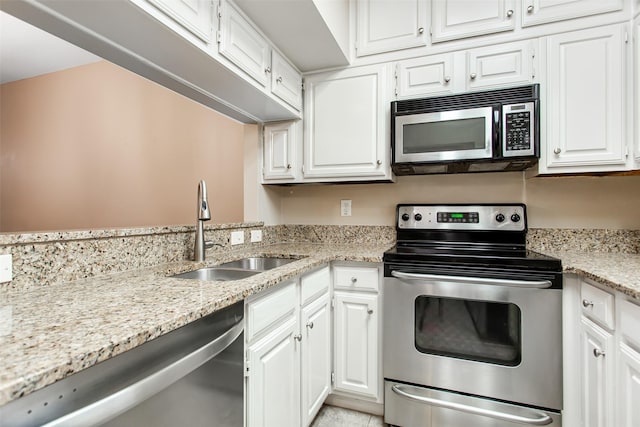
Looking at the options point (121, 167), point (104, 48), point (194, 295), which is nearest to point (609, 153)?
point (194, 295)

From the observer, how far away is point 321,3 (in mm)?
1521

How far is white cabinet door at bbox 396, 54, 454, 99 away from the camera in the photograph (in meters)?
1.84

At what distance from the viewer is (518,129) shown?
1624 mm

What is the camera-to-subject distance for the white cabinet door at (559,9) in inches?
62.5

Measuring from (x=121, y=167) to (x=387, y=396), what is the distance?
3082mm

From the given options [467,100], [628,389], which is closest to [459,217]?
[467,100]

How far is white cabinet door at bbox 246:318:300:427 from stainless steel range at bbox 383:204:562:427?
1.83ft

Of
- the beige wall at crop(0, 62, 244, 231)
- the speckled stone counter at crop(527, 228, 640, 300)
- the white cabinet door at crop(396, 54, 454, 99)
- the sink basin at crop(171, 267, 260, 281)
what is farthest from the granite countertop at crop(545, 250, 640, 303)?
the beige wall at crop(0, 62, 244, 231)

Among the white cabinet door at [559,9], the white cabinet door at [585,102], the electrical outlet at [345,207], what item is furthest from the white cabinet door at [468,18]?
the electrical outlet at [345,207]

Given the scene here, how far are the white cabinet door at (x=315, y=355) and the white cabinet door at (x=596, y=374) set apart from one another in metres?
1.17

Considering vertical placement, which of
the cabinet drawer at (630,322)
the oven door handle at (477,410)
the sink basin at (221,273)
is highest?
the sink basin at (221,273)

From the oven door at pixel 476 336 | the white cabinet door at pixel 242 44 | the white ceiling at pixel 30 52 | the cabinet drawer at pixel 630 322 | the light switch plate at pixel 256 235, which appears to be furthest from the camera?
the white ceiling at pixel 30 52

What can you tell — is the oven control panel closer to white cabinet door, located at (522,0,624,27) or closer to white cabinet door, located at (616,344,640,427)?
white cabinet door, located at (616,344,640,427)

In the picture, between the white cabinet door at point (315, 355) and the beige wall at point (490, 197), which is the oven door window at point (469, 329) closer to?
the white cabinet door at point (315, 355)
